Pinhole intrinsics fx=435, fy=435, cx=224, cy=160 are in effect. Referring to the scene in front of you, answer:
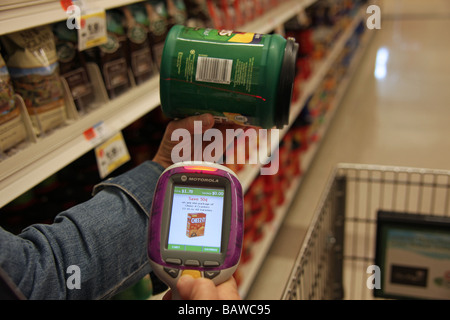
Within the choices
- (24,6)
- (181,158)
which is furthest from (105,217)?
(24,6)

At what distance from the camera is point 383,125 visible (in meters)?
4.15

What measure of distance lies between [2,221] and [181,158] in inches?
23.0

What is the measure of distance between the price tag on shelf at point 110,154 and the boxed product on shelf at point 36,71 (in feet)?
0.46

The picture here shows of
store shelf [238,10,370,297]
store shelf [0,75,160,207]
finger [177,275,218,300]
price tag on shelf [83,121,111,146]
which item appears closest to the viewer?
finger [177,275,218,300]

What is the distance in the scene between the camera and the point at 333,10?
390 cm

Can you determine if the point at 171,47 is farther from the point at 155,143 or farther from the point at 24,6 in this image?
the point at 155,143

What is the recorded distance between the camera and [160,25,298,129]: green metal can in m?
0.86

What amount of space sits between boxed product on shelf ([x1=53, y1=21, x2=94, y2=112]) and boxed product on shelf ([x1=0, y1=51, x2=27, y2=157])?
230 millimetres

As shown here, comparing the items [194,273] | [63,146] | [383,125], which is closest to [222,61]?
[194,273]

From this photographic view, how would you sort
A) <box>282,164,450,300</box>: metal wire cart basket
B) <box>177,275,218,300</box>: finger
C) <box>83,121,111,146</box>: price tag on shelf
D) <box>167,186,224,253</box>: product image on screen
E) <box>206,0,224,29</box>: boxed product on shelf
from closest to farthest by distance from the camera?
<box>177,275,218,300</box>: finger < <box>167,186,224,253</box>: product image on screen < <box>83,121,111,146</box>: price tag on shelf < <box>282,164,450,300</box>: metal wire cart basket < <box>206,0,224,29</box>: boxed product on shelf

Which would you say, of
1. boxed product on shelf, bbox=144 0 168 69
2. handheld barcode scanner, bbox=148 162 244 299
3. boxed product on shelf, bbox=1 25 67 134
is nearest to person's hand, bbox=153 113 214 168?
handheld barcode scanner, bbox=148 162 244 299

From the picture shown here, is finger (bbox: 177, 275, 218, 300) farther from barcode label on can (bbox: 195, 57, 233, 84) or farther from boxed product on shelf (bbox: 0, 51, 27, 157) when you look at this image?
boxed product on shelf (bbox: 0, 51, 27, 157)

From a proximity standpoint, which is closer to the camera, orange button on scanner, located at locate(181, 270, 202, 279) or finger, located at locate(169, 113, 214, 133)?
orange button on scanner, located at locate(181, 270, 202, 279)
